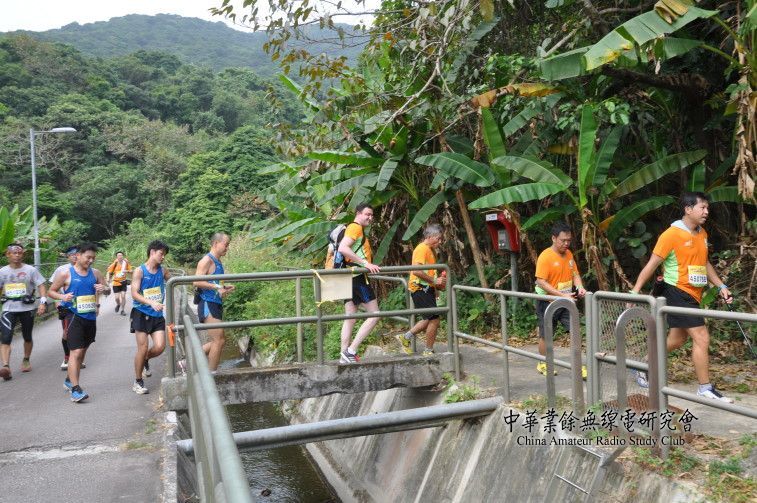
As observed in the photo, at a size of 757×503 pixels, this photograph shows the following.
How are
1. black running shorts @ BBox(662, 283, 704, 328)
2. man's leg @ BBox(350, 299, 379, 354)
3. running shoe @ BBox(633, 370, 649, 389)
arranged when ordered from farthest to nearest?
man's leg @ BBox(350, 299, 379, 354) < black running shorts @ BBox(662, 283, 704, 328) < running shoe @ BBox(633, 370, 649, 389)

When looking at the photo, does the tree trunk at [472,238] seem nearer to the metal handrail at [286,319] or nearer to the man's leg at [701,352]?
the metal handrail at [286,319]

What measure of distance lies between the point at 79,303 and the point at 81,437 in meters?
2.07

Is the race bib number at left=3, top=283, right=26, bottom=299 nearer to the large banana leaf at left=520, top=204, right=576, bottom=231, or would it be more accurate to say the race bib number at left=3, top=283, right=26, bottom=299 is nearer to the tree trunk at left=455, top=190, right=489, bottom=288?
the tree trunk at left=455, top=190, right=489, bottom=288

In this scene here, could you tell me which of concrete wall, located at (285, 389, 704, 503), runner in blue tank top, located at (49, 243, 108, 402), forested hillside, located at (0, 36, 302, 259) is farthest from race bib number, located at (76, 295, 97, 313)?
forested hillside, located at (0, 36, 302, 259)

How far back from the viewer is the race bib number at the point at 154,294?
25.1ft

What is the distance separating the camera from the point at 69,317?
27.7 feet

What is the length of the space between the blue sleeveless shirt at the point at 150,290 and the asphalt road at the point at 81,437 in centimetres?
108

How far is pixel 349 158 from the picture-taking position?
33.7 ft

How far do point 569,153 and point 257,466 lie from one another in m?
6.23

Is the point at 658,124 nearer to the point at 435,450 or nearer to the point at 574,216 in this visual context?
the point at 574,216

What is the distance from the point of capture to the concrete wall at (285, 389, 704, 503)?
414cm

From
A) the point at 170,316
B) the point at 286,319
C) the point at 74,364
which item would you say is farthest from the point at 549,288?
the point at 74,364

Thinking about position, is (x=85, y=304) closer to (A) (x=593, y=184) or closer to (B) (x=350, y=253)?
(B) (x=350, y=253)

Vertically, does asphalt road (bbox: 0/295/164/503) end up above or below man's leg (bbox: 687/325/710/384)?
below
